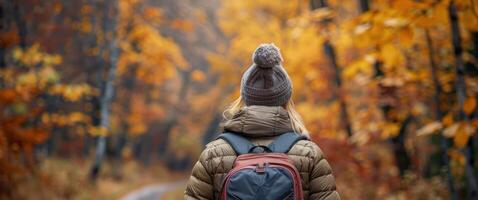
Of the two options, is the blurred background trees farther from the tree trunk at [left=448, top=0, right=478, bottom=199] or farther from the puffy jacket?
the puffy jacket

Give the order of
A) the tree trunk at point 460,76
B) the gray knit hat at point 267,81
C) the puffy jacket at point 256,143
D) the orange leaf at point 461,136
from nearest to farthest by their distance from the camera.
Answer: the puffy jacket at point 256,143 < the gray knit hat at point 267,81 < the orange leaf at point 461,136 < the tree trunk at point 460,76

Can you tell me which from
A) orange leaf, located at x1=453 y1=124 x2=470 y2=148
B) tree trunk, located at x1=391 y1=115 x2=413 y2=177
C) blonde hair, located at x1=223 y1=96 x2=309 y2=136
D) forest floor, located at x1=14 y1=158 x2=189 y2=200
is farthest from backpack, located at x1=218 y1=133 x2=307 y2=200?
forest floor, located at x1=14 y1=158 x2=189 y2=200

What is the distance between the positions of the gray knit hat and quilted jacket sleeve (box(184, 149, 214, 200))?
45 centimetres

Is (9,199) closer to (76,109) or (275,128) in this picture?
(275,128)

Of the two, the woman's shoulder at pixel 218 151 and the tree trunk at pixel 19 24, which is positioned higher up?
the tree trunk at pixel 19 24

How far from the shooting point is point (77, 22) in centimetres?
1775

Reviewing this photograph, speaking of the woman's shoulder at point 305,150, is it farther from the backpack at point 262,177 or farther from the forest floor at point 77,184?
the forest floor at point 77,184

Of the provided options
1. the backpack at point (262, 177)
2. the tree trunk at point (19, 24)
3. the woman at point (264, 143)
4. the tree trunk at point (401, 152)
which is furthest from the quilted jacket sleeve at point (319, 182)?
the tree trunk at point (19, 24)

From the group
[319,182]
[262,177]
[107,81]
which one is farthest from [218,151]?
[107,81]

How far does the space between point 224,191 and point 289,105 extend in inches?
27.6

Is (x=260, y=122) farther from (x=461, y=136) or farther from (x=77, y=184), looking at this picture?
(x=77, y=184)

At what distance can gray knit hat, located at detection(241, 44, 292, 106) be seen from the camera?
3.11 meters

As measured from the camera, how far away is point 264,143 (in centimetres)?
300

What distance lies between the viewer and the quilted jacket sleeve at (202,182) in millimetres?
2992
